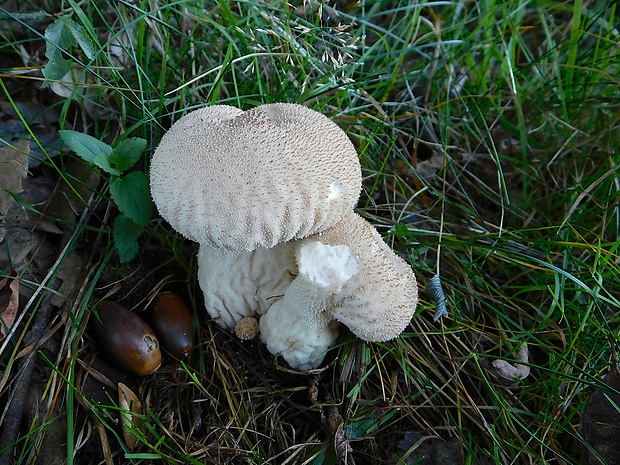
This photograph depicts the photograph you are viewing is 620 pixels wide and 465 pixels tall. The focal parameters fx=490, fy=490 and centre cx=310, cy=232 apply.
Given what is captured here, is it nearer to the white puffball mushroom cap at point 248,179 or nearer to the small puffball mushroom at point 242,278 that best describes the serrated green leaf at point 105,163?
the white puffball mushroom cap at point 248,179

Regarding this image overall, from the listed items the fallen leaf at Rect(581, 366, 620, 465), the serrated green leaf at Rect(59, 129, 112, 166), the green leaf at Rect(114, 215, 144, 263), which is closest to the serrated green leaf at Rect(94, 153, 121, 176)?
the serrated green leaf at Rect(59, 129, 112, 166)

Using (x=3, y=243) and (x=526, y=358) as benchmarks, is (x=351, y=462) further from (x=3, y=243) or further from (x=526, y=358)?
(x=3, y=243)

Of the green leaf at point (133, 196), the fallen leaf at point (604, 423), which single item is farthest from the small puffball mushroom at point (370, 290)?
the fallen leaf at point (604, 423)

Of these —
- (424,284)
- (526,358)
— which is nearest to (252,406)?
(424,284)

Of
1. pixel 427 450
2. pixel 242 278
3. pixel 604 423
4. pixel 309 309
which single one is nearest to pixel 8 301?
pixel 242 278

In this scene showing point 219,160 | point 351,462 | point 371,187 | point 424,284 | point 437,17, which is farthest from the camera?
point 437,17

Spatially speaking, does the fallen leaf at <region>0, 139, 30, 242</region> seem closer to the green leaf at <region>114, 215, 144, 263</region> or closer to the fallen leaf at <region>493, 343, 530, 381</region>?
the green leaf at <region>114, 215, 144, 263</region>
